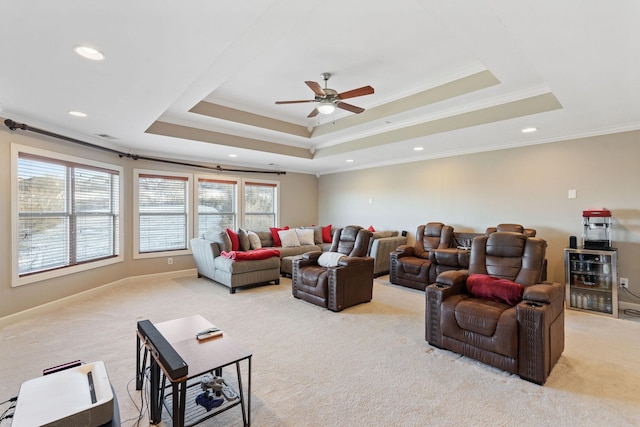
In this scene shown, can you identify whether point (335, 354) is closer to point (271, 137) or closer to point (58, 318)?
point (58, 318)

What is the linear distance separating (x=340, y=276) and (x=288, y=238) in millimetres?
2782

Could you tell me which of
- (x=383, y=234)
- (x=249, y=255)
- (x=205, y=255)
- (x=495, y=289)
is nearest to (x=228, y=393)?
(x=495, y=289)

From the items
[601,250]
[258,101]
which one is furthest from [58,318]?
[601,250]

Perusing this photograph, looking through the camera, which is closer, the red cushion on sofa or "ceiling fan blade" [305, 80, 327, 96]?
"ceiling fan blade" [305, 80, 327, 96]

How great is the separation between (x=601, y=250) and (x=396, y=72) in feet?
11.3

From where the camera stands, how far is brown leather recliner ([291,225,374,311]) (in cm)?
389

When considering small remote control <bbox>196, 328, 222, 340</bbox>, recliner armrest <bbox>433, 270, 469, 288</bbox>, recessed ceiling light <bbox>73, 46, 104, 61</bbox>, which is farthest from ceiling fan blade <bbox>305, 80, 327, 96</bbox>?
small remote control <bbox>196, 328, 222, 340</bbox>

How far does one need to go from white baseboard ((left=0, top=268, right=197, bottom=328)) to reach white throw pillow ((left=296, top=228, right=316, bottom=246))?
7.56ft

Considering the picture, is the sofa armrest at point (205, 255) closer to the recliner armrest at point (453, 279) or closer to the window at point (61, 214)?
the window at point (61, 214)

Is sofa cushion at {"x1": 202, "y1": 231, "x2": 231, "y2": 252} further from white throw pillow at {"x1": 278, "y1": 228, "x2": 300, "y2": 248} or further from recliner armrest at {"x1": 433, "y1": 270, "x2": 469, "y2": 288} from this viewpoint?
recliner armrest at {"x1": 433, "y1": 270, "x2": 469, "y2": 288}

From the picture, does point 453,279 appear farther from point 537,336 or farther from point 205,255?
point 205,255

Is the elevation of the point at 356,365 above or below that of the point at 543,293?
below

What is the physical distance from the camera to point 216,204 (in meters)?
6.56

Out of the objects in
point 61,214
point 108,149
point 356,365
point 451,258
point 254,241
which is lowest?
point 356,365
